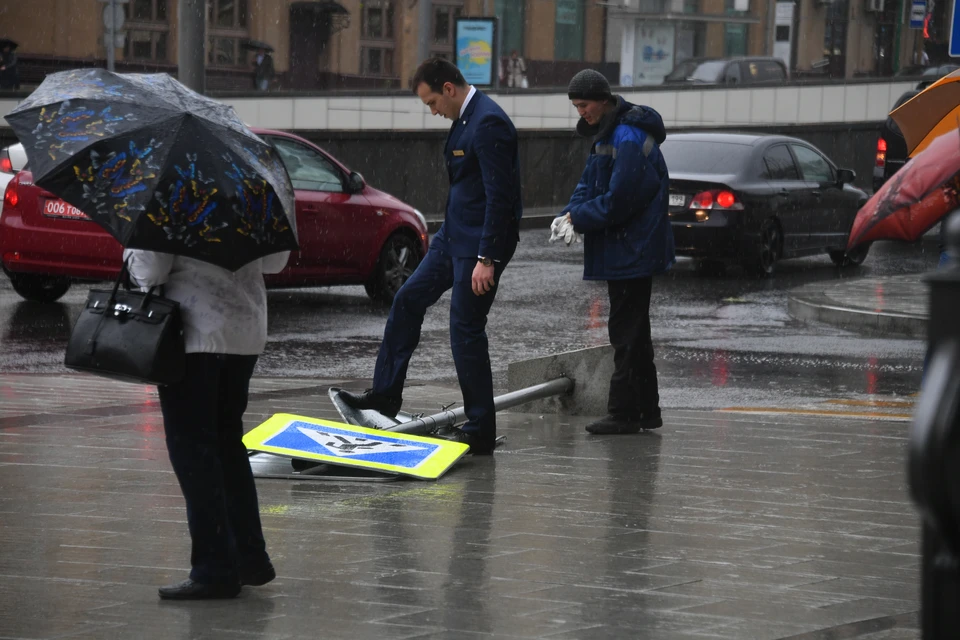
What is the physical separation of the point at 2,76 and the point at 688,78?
47.6 ft

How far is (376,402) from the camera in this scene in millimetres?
7684

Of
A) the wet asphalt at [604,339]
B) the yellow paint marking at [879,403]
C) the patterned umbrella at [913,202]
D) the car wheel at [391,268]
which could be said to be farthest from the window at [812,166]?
the patterned umbrella at [913,202]

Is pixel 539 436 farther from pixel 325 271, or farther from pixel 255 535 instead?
pixel 325 271

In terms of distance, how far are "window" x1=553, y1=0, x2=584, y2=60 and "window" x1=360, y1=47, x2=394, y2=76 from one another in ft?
12.4

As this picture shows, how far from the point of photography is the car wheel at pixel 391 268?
1509 centimetres

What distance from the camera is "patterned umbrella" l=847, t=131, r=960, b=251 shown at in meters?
4.75

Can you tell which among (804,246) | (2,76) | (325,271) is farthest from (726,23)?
(325,271)

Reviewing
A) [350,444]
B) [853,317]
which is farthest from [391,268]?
[350,444]

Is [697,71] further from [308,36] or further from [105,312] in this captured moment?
[105,312]

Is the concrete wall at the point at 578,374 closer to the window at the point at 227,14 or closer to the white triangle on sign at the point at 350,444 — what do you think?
the white triangle on sign at the point at 350,444

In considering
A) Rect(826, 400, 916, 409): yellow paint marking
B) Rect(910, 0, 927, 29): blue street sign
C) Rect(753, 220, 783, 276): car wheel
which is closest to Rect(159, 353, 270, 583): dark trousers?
Rect(826, 400, 916, 409): yellow paint marking

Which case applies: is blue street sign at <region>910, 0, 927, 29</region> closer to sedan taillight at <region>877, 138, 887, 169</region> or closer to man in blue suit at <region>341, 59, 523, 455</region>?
sedan taillight at <region>877, 138, 887, 169</region>

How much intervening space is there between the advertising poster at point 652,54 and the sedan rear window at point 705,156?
16418 mm

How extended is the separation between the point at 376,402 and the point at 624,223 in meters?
1.51
